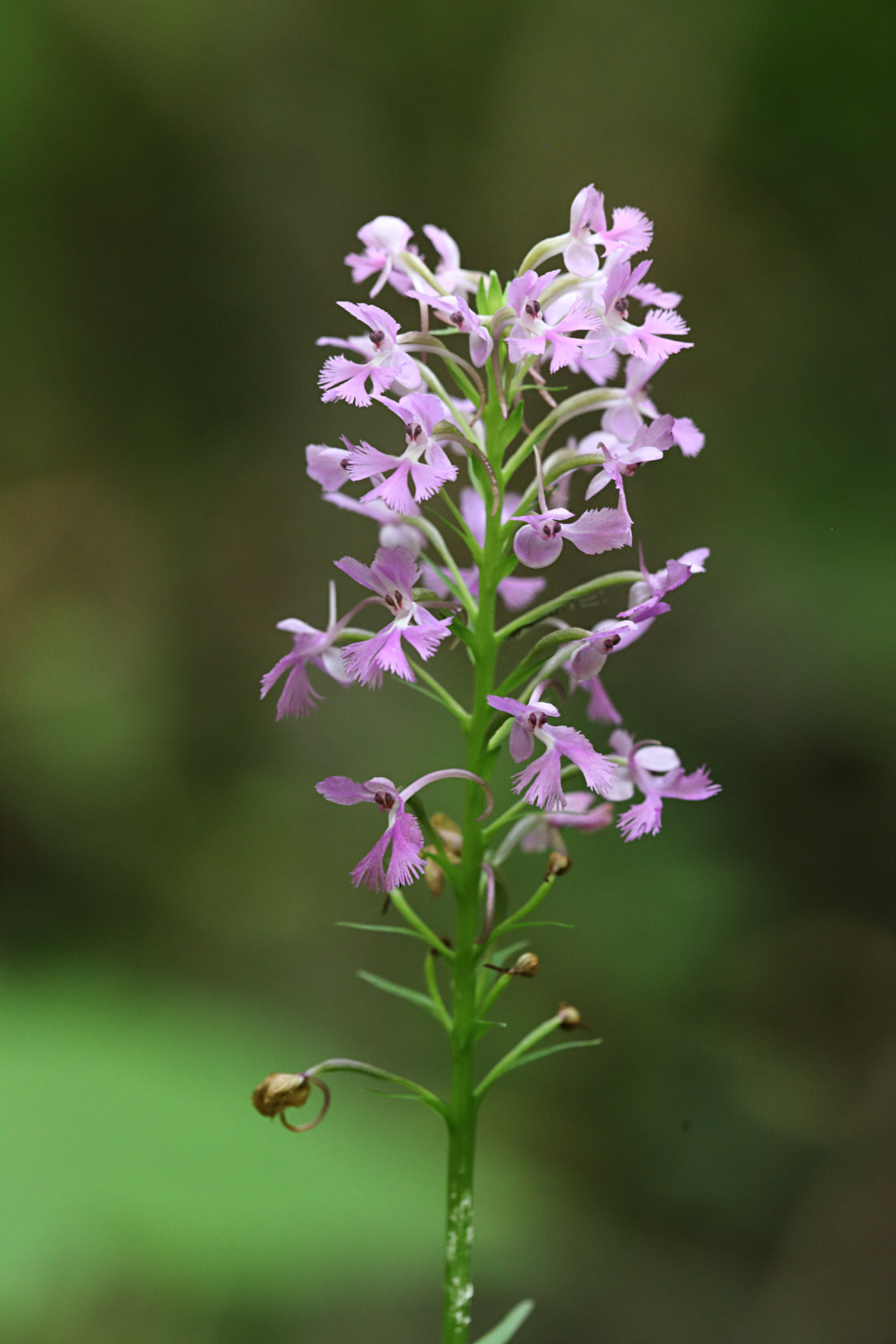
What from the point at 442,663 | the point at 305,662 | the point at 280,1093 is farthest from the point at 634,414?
the point at 442,663

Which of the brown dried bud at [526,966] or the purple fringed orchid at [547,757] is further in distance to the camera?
the brown dried bud at [526,966]

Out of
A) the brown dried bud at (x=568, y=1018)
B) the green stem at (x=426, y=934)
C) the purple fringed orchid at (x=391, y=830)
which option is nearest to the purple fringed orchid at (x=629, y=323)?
the purple fringed orchid at (x=391, y=830)

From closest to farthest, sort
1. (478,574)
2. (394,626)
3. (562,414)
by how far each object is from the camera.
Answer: (394,626) < (562,414) < (478,574)

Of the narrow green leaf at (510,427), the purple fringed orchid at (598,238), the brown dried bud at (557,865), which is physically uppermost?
the purple fringed orchid at (598,238)

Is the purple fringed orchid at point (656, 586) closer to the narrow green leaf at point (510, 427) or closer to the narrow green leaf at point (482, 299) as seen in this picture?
the narrow green leaf at point (510, 427)

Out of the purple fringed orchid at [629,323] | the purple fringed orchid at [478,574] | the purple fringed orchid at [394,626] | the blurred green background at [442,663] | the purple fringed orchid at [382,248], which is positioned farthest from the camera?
the blurred green background at [442,663]

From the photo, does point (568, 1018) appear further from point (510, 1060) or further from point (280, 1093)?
point (280, 1093)

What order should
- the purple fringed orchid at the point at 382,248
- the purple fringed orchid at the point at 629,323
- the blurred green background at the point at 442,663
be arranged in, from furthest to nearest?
the blurred green background at the point at 442,663 → the purple fringed orchid at the point at 382,248 → the purple fringed orchid at the point at 629,323
